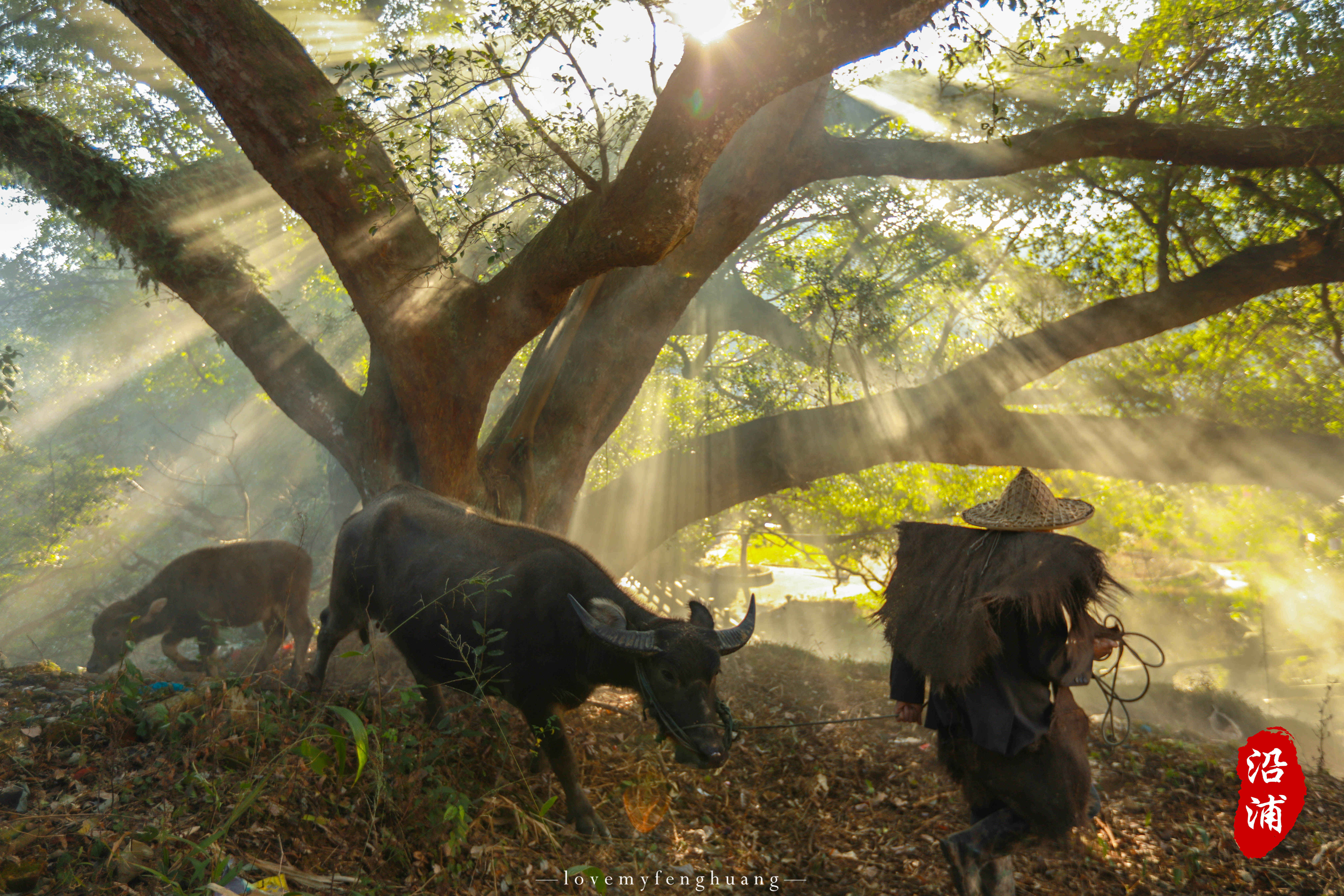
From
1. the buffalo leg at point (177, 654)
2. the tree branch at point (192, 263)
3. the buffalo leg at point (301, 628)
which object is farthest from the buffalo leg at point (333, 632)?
the buffalo leg at point (177, 654)

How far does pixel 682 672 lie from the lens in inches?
172

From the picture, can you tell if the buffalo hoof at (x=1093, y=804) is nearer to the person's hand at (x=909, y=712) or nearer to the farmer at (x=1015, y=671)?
the farmer at (x=1015, y=671)

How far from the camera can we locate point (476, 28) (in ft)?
18.9

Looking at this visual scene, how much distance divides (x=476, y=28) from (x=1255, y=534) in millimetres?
21713

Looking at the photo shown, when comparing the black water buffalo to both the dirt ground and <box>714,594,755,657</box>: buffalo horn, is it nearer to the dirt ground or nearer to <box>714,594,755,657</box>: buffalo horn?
<box>714,594,755,657</box>: buffalo horn

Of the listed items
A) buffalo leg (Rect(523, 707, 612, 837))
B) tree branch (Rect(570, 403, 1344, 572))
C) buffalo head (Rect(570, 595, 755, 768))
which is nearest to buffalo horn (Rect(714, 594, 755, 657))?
buffalo head (Rect(570, 595, 755, 768))

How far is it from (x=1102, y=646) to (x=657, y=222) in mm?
3913

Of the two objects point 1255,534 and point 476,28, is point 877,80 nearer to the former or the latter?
point 476,28

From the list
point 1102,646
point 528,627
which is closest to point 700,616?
point 528,627

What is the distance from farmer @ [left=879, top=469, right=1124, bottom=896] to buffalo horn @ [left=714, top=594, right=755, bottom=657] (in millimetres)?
963

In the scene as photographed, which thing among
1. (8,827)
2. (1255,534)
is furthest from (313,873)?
(1255,534)

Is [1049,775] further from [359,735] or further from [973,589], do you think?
[359,735]

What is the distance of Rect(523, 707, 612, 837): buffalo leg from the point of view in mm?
4695

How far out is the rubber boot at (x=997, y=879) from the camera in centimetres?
377
